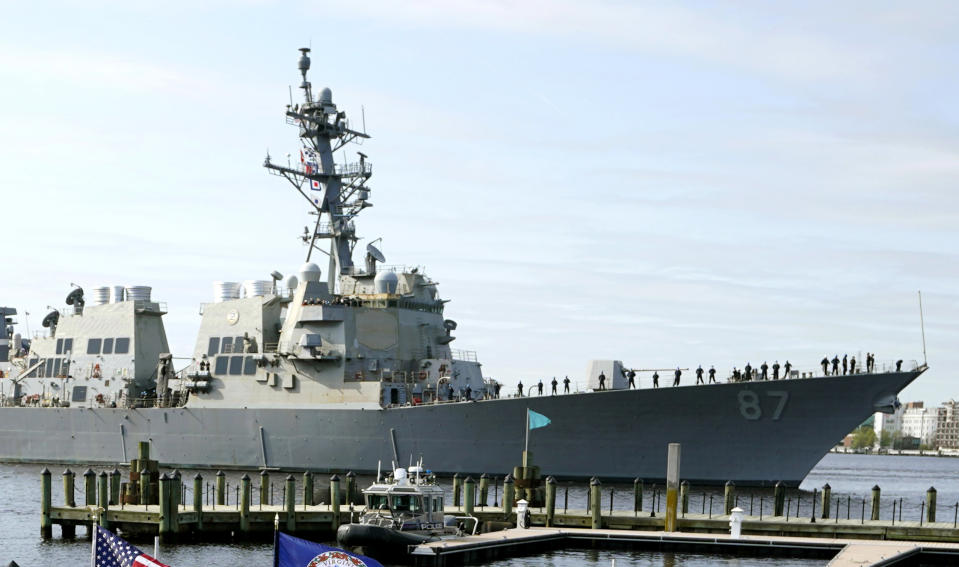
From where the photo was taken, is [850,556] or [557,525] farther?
[557,525]

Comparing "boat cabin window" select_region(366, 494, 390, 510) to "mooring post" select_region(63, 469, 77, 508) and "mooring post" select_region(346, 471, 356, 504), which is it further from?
"mooring post" select_region(63, 469, 77, 508)

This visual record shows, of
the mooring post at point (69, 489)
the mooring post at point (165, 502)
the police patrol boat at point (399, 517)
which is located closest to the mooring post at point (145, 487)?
the mooring post at point (69, 489)

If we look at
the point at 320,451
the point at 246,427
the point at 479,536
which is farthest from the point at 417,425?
the point at 479,536

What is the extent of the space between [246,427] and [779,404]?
18.9 metres

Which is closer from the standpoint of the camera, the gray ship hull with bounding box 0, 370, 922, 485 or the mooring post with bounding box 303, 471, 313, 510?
the mooring post with bounding box 303, 471, 313, 510

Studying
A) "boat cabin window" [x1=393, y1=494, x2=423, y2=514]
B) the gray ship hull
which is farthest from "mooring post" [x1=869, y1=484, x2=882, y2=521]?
"boat cabin window" [x1=393, y1=494, x2=423, y2=514]

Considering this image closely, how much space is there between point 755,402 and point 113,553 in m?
29.3

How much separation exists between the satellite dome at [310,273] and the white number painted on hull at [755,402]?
16.0 metres

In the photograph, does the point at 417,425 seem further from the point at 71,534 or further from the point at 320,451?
the point at 71,534

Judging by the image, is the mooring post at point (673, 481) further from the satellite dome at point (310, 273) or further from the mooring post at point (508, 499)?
the satellite dome at point (310, 273)

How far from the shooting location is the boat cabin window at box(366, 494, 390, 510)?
2595 centimetres

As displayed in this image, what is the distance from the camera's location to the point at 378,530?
978 inches

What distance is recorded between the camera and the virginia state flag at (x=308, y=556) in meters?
13.2

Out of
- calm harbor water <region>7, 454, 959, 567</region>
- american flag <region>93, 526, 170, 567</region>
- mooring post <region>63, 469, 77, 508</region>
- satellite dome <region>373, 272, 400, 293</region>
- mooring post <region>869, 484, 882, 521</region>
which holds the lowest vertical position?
calm harbor water <region>7, 454, 959, 567</region>
